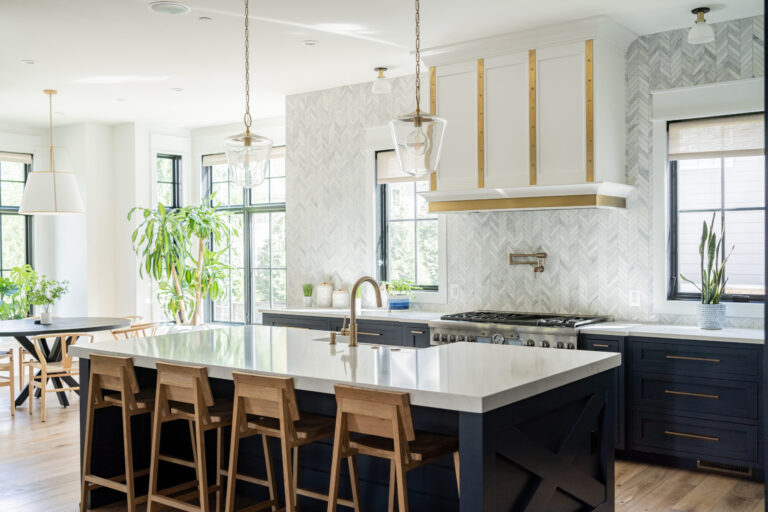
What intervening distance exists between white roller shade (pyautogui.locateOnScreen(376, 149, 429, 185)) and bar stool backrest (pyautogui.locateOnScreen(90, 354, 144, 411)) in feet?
10.8

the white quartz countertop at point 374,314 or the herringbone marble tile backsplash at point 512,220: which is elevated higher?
the herringbone marble tile backsplash at point 512,220

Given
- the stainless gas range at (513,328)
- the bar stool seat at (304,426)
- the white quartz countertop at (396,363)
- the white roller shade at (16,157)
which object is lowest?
the bar stool seat at (304,426)

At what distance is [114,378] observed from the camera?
12.0ft

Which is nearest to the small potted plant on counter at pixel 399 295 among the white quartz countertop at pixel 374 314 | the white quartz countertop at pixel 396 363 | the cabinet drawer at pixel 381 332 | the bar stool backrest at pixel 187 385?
the white quartz countertop at pixel 374 314

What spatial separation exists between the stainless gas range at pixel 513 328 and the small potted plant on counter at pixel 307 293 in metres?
1.69

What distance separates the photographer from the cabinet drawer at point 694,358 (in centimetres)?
→ 434

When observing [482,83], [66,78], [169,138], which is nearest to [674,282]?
[482,83]

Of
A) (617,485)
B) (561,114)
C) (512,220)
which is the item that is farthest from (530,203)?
(617,485)

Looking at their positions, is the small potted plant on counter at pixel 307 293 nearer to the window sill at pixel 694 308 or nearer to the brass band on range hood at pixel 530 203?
the brass band on range hood at pixel 530 203

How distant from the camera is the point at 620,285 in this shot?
525cm

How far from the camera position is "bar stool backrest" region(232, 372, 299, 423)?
9.64ft

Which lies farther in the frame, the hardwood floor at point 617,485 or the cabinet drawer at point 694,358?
the cabinet drawer at point 694,358

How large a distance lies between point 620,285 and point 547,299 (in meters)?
0.55

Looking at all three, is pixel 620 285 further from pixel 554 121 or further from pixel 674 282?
pixel 554 121
